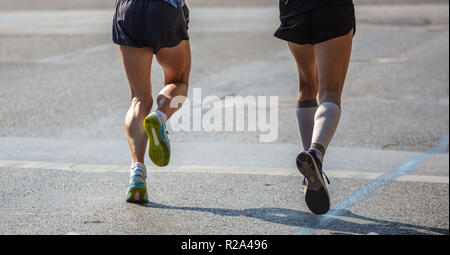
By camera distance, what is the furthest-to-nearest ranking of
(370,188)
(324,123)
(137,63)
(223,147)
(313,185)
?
(223,147)
(370,188)
(137,63)
(324,123)
(313,185)

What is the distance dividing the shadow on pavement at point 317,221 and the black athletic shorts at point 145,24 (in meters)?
1.04

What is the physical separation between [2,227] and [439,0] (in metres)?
16.7

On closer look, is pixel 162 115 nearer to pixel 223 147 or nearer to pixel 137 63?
pixel 137 63

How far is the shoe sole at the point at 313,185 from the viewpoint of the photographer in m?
4.21

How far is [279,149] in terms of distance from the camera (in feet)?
22.6

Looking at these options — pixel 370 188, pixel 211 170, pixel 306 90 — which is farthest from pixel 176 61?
pixel 370 188

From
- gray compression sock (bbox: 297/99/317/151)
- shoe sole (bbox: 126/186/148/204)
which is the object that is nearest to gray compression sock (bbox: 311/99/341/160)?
gray compression sock (bbox: 297/99/317/151)

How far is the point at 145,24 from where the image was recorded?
4730mm

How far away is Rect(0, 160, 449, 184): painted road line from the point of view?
232 inches

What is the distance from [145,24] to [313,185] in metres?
1.44

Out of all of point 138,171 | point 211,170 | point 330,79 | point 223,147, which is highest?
point 330,79

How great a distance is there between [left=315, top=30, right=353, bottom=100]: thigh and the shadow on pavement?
0.78 meters

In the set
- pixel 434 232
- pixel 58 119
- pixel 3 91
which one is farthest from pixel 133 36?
pixel 3 91
